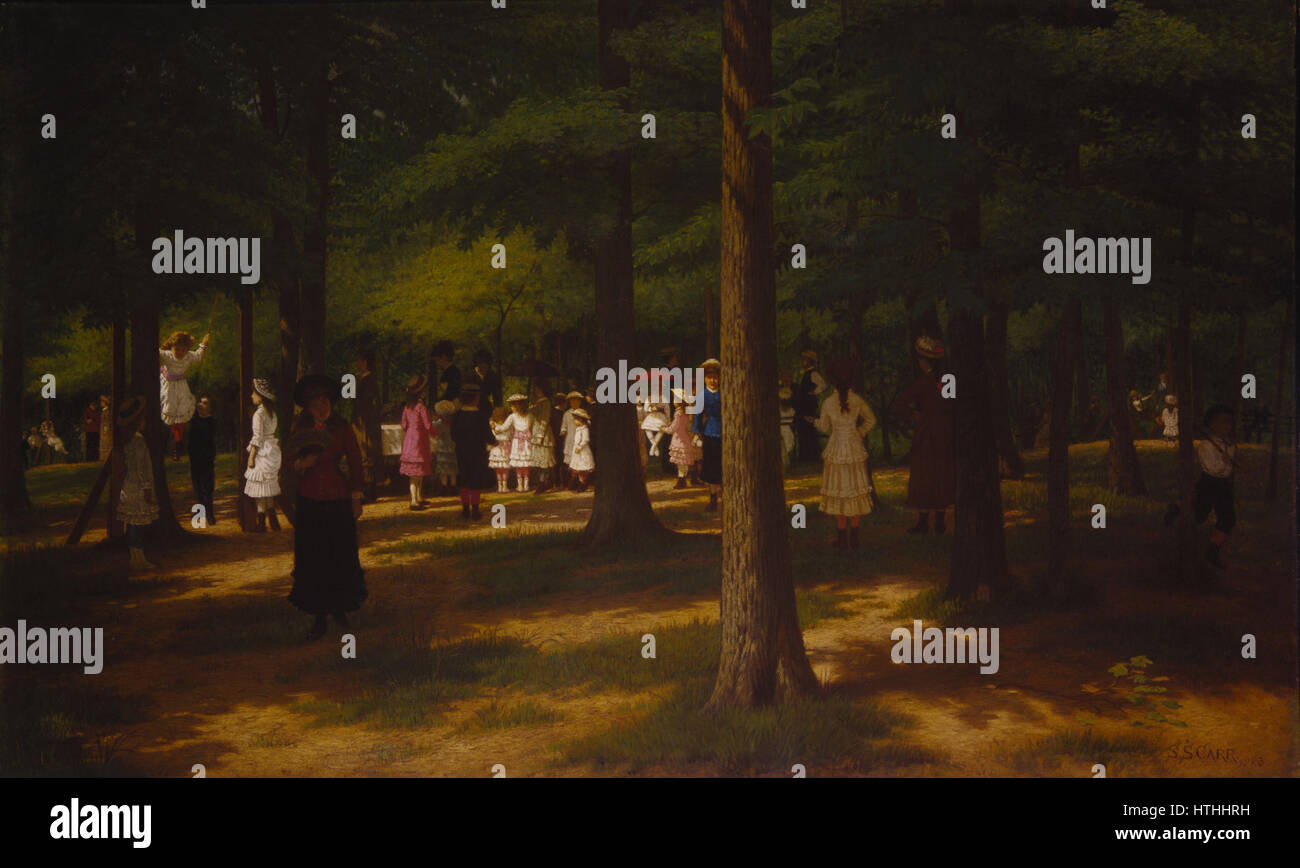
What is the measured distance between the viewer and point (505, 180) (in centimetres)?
1180

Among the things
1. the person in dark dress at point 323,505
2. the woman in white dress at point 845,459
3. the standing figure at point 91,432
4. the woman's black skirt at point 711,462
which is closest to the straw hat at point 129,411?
the standing figure at point 91,432

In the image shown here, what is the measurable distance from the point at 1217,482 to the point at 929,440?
369cm

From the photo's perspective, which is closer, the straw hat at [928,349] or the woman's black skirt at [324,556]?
the woman's black skirt at [324,556]

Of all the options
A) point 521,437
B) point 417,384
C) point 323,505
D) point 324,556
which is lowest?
point 324,556

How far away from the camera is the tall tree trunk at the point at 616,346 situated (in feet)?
40.5

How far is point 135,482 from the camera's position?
1184 cm

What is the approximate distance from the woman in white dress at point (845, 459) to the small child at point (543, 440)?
8.50 meters

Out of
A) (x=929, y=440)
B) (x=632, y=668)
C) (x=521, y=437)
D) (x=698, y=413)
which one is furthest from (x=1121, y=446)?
(x=521, y=437)

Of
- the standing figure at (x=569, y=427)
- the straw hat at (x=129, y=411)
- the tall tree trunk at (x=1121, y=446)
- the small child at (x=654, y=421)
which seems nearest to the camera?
the straw hat at (x=129, y=411)

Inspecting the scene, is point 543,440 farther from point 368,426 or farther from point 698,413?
point 698,413

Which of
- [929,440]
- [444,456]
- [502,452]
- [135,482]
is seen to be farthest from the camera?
[502,452]

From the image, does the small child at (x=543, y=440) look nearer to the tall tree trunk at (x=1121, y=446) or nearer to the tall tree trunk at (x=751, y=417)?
the tall tree trunk at (x=1121, y=446)
